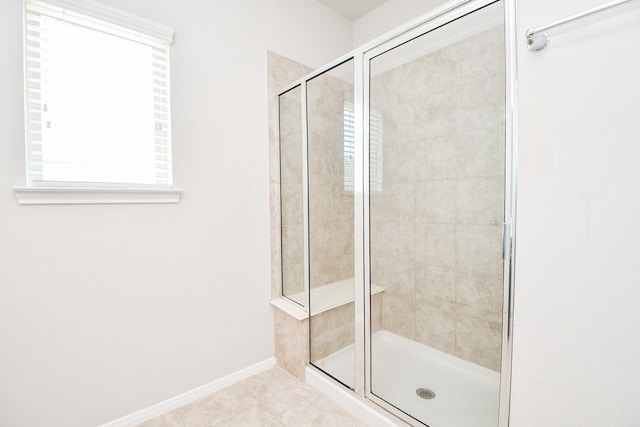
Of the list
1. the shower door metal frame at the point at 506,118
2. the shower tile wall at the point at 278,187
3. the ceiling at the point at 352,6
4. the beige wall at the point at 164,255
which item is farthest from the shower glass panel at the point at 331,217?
the ceiling at the point at 352,6

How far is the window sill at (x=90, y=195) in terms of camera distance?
1229 millimetres

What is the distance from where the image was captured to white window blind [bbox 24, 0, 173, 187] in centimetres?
125

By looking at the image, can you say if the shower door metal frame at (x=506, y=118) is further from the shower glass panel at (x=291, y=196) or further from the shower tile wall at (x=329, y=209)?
the shower glass panel at (x=291, y=196)

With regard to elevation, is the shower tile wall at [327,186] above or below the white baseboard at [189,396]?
above

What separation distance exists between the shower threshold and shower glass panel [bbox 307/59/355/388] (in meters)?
0.11

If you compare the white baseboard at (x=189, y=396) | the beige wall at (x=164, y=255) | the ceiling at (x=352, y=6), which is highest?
the ceiling at (x=352, y=6)

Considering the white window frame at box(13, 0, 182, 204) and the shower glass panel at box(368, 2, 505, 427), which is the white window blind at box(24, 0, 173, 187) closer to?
the white window frame at box(13, 0, 182, 204)

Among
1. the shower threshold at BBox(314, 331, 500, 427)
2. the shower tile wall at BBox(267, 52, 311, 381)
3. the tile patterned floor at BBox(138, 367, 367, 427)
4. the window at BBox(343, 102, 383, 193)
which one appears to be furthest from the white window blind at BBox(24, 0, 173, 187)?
the shower threshold at BBox(314, 331, 500, 427)

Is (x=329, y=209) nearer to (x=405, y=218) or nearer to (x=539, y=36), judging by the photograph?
(x=405, y=218)

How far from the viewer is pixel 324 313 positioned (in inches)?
73.6


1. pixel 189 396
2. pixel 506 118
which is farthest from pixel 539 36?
pixel 189 396

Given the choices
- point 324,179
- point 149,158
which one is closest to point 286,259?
point 324,179

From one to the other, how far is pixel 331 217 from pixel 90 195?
131 cm

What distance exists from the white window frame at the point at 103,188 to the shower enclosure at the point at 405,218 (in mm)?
786
